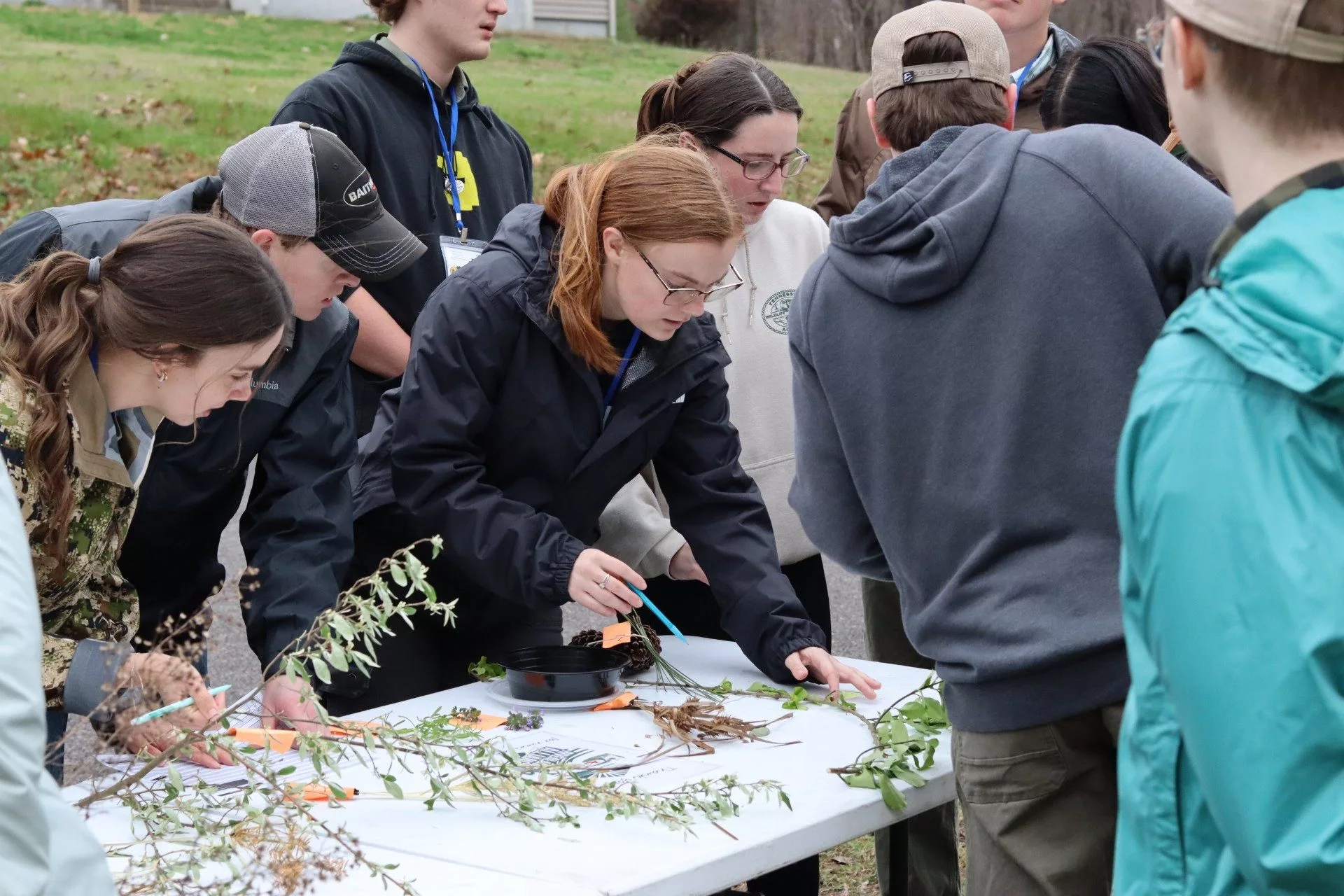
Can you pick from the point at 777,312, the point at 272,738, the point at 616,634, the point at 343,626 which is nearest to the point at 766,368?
the point at 777,312

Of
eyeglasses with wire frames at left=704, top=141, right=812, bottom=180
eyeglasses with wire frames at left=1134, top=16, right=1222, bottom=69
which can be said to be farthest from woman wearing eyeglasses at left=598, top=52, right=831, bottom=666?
eyeglasses with wire frames at left=1134, top=16, right=1222, bottom=69

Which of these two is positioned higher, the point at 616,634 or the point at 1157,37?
the point at 1157,37

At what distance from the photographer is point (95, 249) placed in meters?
2.24

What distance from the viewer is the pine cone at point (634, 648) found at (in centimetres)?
239

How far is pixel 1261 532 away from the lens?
896 mm

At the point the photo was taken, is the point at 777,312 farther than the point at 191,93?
No

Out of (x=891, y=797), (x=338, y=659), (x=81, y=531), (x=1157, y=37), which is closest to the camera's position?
(x=1157, y=37)

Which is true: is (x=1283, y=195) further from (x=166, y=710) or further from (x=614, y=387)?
(x=614, y=387)

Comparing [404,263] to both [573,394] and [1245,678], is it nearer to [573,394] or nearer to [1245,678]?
[573,394]

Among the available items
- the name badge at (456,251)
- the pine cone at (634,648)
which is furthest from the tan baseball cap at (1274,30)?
the name badge at (456,251)

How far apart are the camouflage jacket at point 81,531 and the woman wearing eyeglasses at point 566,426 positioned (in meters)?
0.44

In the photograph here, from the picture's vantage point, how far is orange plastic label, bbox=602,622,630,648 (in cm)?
226

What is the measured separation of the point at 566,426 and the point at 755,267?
28.3 inches

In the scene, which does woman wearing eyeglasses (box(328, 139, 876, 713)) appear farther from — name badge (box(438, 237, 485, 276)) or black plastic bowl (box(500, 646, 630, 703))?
name badge (box(438, 237, 485, 276))
